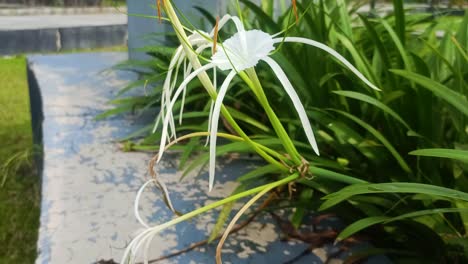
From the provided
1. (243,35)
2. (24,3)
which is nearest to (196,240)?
(243,35)

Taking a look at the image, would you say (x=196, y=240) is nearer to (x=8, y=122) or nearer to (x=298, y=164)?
(x=298, y=164)

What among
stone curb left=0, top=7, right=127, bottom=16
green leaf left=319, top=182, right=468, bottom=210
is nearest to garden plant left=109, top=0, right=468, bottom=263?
green leaf left=319, top=182, right=468, bottom=210

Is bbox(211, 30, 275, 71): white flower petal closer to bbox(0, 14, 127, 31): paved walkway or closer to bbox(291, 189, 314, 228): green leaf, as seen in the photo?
bbox(291, 189, 314, 228): green leaf

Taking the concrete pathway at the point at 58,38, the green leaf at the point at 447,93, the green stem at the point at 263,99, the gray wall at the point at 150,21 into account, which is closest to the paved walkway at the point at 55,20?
the concrete pathway at the point at 58,38

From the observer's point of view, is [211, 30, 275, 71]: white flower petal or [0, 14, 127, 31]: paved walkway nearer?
[211, 30, 275, 71]: white flower petal

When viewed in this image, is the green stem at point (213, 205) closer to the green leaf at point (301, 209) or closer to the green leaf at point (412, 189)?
the green leaf at point (412, 189)

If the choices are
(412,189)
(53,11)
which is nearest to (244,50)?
(412,189)
